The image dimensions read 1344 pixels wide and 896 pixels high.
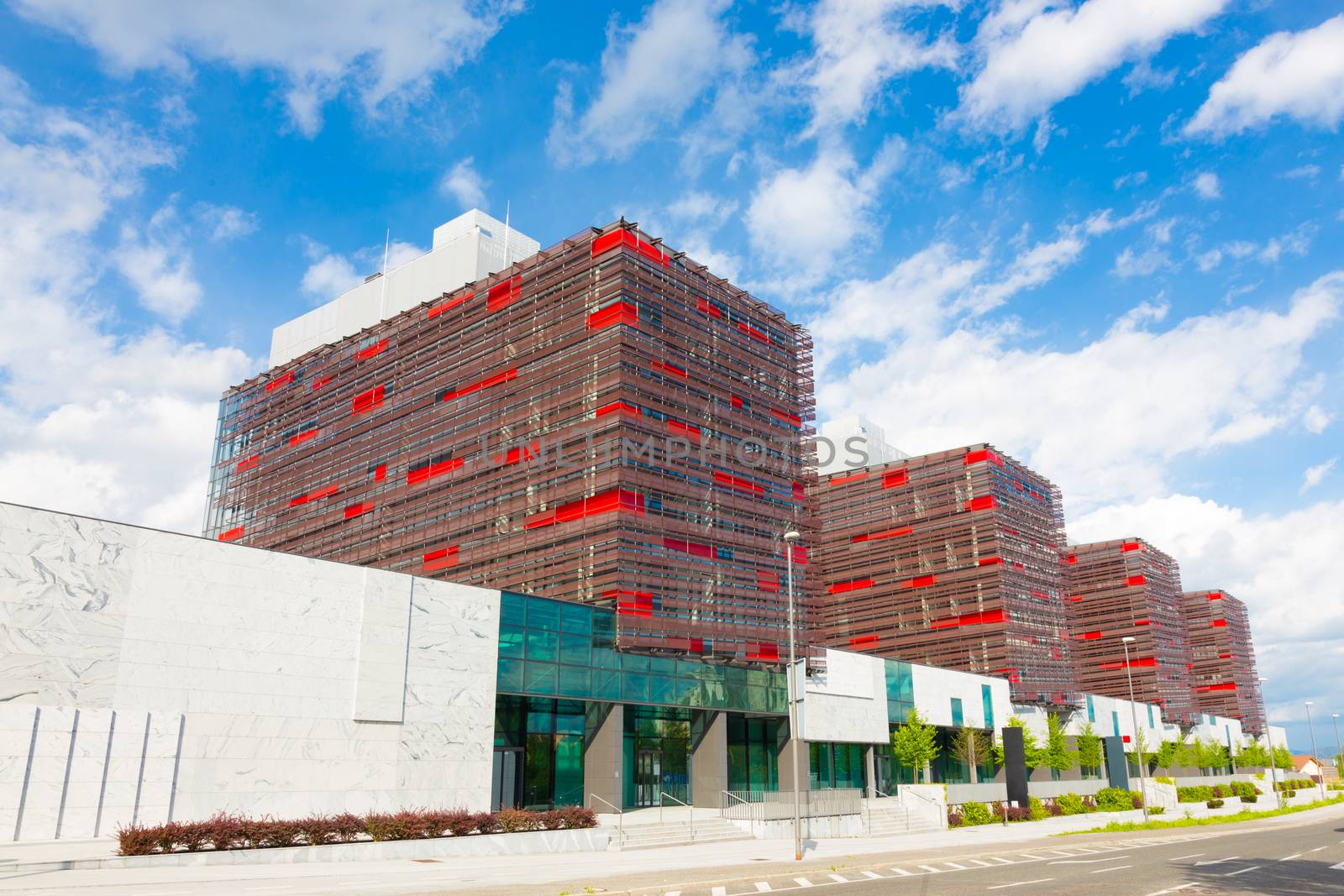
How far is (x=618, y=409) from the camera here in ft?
185

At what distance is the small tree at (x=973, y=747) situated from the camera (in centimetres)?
7444

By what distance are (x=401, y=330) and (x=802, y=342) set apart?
3143 cm

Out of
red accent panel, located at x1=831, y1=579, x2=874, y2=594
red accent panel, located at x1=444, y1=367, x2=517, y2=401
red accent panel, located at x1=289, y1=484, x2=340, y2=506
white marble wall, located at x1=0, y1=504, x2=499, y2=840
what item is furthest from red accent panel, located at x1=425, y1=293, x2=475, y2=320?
red accent panel, located at x1=831, y1=579, x2=874, y2=594

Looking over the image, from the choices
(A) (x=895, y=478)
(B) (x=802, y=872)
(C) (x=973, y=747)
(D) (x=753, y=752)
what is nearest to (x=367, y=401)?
(D) (x=753, y=752)

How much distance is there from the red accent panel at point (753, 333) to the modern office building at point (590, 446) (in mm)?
113

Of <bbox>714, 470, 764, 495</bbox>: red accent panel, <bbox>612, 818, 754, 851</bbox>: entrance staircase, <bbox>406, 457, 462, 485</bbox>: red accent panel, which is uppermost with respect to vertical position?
<bbox>406, 457, 462, 485</bbox>: red accent panel

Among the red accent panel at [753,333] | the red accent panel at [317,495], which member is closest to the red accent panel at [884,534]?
the red accent panel at [753,333]

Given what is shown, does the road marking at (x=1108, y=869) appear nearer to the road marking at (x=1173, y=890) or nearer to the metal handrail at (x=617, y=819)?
the road marking at (x=1173, y=890)

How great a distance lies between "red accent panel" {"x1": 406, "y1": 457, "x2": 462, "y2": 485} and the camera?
6644cm

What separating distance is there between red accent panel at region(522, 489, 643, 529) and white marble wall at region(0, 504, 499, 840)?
1469cm

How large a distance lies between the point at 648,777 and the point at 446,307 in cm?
3780

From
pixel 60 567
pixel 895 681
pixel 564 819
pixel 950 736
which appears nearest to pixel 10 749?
pixel 60 567

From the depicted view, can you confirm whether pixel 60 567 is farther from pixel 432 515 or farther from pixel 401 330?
pixel 401 330

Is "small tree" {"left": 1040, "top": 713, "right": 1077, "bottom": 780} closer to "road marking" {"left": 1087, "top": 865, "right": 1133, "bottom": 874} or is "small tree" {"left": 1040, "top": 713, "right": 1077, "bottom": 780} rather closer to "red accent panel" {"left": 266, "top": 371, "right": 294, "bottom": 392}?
"road marking" {"left": 1087, "top": 865, "right": 1133, "bottom": 874}
